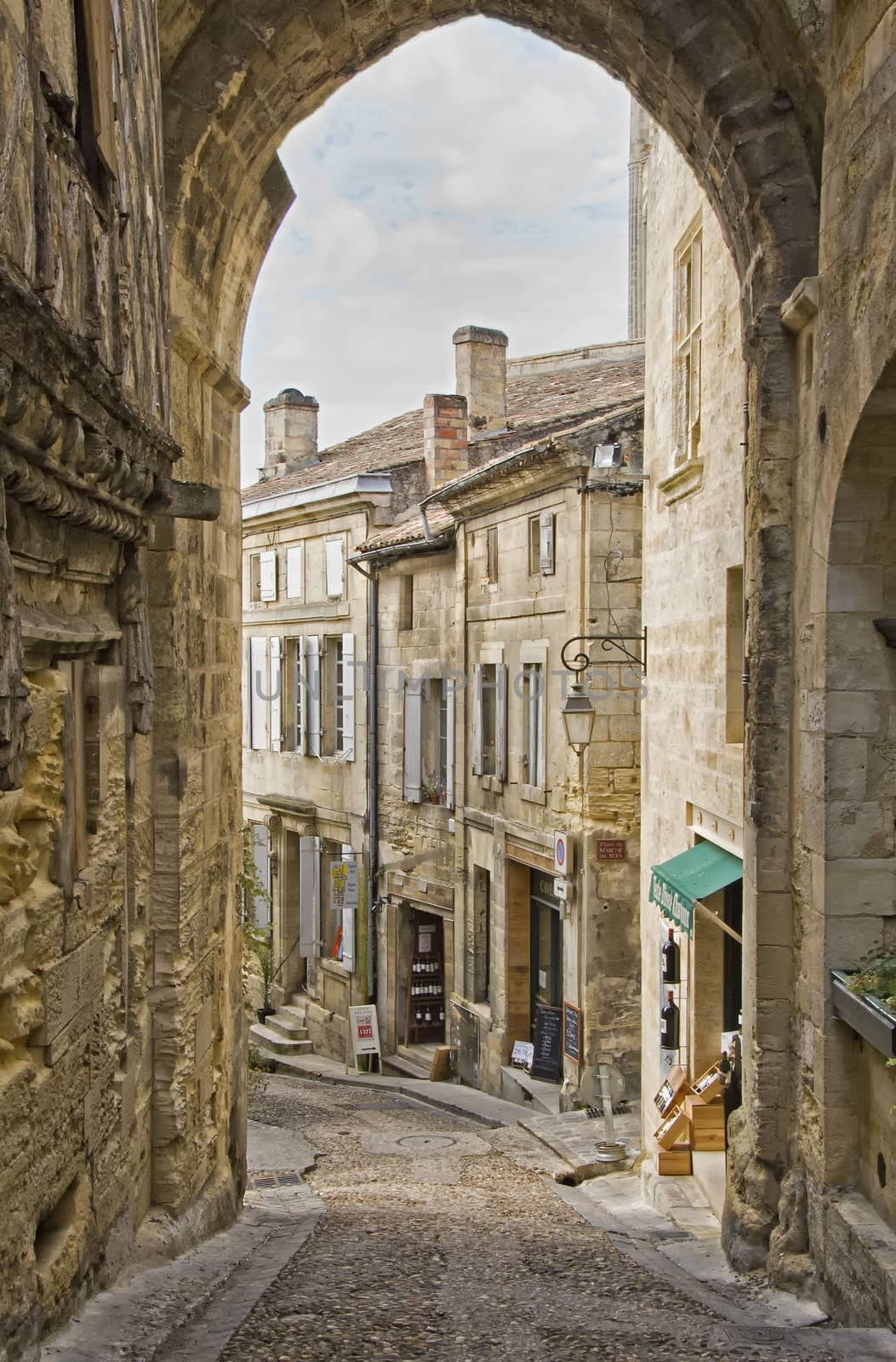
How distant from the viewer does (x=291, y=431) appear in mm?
22969

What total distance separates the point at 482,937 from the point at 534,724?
2893 millimetres

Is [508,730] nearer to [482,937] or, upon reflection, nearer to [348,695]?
[482,937]

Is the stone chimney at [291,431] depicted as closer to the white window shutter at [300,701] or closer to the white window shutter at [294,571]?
the white window shutter at [294,571]

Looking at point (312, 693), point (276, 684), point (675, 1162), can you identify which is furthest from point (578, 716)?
point (276, 684)

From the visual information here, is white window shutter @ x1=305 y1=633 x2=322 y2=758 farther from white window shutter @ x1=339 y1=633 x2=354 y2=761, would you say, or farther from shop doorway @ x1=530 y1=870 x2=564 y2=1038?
shop doorway @ x1=530 y1=870 x2=564 y2=1038

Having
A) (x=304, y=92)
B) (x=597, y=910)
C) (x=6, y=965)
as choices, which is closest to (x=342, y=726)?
(x=597, y=910)

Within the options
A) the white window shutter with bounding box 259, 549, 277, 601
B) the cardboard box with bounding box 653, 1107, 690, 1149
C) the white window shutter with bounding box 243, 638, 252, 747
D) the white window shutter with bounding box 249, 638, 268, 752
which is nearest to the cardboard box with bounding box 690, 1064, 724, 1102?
the cardboard box with bounding box 653, 1107, 690, 1149

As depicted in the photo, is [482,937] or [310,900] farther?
[310,900]

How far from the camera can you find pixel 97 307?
446cm

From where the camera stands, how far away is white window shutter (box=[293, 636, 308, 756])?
63.6 feet

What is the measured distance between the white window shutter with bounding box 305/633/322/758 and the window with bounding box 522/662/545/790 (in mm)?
5341

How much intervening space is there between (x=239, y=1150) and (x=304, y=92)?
18.4ft

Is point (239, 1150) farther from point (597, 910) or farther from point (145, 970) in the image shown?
point (597, 910)

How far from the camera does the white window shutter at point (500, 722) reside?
14617mm
